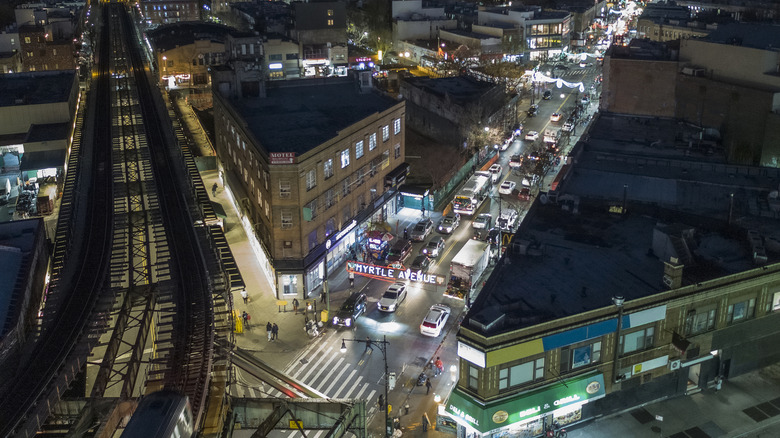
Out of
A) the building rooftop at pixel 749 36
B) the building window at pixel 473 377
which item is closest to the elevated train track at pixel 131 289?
the building window at pixel 473 377

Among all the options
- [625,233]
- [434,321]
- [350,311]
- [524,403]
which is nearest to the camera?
[524,403]

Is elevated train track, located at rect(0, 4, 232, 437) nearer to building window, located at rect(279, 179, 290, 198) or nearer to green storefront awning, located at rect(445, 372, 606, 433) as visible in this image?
building window, located at rect(279, 179, 290, 198)

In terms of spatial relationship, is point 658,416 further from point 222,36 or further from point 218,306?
point 222,36

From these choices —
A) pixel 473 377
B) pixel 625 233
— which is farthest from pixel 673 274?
pixel 473 377

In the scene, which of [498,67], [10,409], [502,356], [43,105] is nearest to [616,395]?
[502,356]

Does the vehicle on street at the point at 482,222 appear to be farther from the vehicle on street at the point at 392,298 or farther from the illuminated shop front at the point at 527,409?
the illuminated shop front at the point at 527,409

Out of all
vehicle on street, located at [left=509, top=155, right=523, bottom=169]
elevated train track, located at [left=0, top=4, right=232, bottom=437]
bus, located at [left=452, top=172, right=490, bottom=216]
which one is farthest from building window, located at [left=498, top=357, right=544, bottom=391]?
vehicle on street, located at [left=509, top=155, right=523, bottom=169]

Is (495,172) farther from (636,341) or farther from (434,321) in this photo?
A: (636,341)
